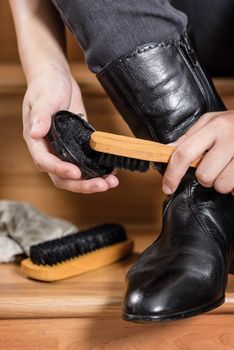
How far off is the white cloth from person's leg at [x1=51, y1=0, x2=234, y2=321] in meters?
0.28

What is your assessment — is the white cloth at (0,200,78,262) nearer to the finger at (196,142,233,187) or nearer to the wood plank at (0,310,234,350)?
the wood plank at (0,310,234,350)

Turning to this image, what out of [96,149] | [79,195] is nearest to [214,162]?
[96,149]

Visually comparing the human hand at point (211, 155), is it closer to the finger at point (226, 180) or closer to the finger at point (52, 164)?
→ the finger at point (226, 180)

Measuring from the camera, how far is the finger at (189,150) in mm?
770

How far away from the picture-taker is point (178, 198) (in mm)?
840

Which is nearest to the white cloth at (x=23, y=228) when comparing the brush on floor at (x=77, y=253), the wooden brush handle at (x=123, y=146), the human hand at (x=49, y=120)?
the brush on floor at (x=77, y=253)

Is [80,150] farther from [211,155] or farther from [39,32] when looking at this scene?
[39,32]

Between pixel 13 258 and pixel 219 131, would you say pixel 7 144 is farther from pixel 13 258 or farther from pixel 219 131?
pixel 219 131

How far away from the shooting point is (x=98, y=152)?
82 centimetres

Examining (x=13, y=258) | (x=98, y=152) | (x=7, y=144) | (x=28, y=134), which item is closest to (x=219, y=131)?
(x=98, y=152)

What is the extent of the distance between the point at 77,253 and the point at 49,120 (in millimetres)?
240

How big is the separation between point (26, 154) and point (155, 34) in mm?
450

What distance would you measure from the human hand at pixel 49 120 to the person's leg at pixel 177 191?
73mm

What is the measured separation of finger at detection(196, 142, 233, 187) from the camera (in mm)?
769
